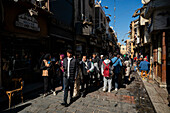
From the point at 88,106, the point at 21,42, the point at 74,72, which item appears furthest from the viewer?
the point at 21,42

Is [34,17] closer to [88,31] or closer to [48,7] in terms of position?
[48,7]

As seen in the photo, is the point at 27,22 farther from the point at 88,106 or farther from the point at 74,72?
the point at 88,106

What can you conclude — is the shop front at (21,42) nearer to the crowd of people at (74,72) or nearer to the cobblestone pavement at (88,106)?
the crowd of people at (74,72)

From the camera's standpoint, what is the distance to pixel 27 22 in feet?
24.0

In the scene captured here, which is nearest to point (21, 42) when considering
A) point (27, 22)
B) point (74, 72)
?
point (27, 22)

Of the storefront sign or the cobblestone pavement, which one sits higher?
the storefront sign

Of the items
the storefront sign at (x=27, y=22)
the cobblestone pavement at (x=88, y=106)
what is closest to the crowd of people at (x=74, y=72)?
the cobblestone pavement at (x=88, y=106)

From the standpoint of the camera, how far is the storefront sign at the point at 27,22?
687cm

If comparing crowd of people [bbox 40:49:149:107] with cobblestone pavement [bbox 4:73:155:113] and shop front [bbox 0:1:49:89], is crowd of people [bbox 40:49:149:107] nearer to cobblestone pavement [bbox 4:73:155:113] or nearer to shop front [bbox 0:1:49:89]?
cobblestone pavement [bbox 4:73:155:113]

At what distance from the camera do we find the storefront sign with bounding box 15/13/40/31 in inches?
271

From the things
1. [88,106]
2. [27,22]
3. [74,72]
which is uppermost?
[27,22]

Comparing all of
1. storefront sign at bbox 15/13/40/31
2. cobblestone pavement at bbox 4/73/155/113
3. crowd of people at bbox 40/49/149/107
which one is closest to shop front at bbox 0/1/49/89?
storefront sign at bbox 15/13/40/31

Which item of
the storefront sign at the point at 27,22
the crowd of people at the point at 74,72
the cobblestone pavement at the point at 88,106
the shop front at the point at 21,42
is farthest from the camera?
the storefront sign at the point at 27,22

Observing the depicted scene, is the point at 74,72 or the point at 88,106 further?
the point at 74,72
